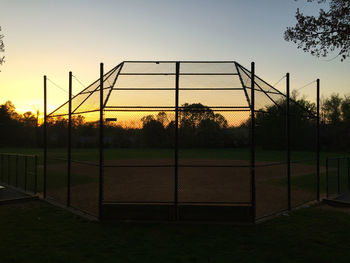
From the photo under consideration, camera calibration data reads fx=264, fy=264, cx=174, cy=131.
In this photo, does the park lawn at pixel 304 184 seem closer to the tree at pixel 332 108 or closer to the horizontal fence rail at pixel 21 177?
the horizontal fence rail at pixel 21 177

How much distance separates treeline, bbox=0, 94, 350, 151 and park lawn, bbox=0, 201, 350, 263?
9.22ft

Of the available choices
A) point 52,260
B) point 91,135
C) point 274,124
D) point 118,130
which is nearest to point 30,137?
point 91,135

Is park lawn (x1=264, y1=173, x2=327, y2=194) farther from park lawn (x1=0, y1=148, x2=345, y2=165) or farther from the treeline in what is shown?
park lawn (x1=0, y1=148, x2=345, y2=165)

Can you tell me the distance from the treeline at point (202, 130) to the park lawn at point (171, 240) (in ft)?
9.22

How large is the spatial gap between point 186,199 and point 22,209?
5594mm

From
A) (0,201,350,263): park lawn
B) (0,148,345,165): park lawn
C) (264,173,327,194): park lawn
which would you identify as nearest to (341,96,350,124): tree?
(0,148,345,165): park lawn

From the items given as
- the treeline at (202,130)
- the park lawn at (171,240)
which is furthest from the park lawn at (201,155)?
the park lawn at (171,240)

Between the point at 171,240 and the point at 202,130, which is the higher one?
the point at 202,130

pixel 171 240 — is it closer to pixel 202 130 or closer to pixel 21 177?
pixel 202 130

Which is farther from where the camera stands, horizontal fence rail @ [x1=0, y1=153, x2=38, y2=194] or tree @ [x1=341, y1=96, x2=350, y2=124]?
tree @ [x1=341, y1=96, x2=350, y2=124]

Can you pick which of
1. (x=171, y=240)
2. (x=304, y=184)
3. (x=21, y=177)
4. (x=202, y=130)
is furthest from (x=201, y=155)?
(x=171, y=240)

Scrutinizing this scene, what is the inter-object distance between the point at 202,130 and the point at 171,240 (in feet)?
19.0

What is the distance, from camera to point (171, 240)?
17.3 ft

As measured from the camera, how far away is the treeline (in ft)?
28.1
